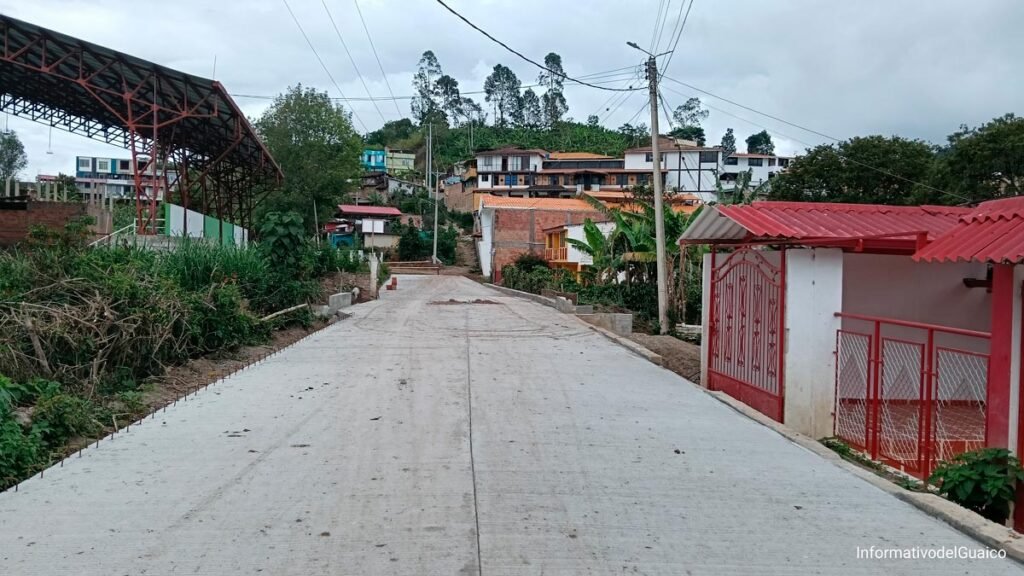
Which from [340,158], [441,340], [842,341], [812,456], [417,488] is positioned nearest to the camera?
[417,488]

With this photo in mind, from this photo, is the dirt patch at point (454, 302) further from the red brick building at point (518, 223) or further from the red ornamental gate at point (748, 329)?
the red brick building at point (518, 223)

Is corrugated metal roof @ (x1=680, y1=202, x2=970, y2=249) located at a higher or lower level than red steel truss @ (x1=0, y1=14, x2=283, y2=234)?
lower

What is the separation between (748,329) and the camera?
10383mm

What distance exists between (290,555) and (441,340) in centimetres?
1158

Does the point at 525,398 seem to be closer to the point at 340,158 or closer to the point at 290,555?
the point at 290,555

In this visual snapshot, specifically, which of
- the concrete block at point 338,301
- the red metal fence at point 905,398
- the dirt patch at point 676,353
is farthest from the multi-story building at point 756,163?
the red metal fence at point 905,398

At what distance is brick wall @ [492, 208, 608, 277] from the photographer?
49.6m

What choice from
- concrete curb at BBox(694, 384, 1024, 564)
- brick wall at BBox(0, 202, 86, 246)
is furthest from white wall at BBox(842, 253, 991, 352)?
brick wall at BBox(0, 202, 86, 246)

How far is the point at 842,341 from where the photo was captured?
29.2 feet

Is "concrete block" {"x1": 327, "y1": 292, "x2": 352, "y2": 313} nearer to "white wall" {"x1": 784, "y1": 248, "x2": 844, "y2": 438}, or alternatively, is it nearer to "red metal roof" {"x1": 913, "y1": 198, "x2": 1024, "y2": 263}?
"white wall" {"x1": 784, "y1": 248, "x2": 844, "y2": 438}

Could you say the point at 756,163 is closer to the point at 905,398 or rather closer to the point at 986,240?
the point at 905,398

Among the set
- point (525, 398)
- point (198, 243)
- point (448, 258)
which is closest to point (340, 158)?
point (448, 258)

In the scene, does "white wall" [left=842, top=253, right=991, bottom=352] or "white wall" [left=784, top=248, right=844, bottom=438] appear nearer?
"white wall" [left=784, top=248, right=844, bottom=438]

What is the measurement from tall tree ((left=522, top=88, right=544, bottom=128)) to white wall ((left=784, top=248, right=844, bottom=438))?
107 m
